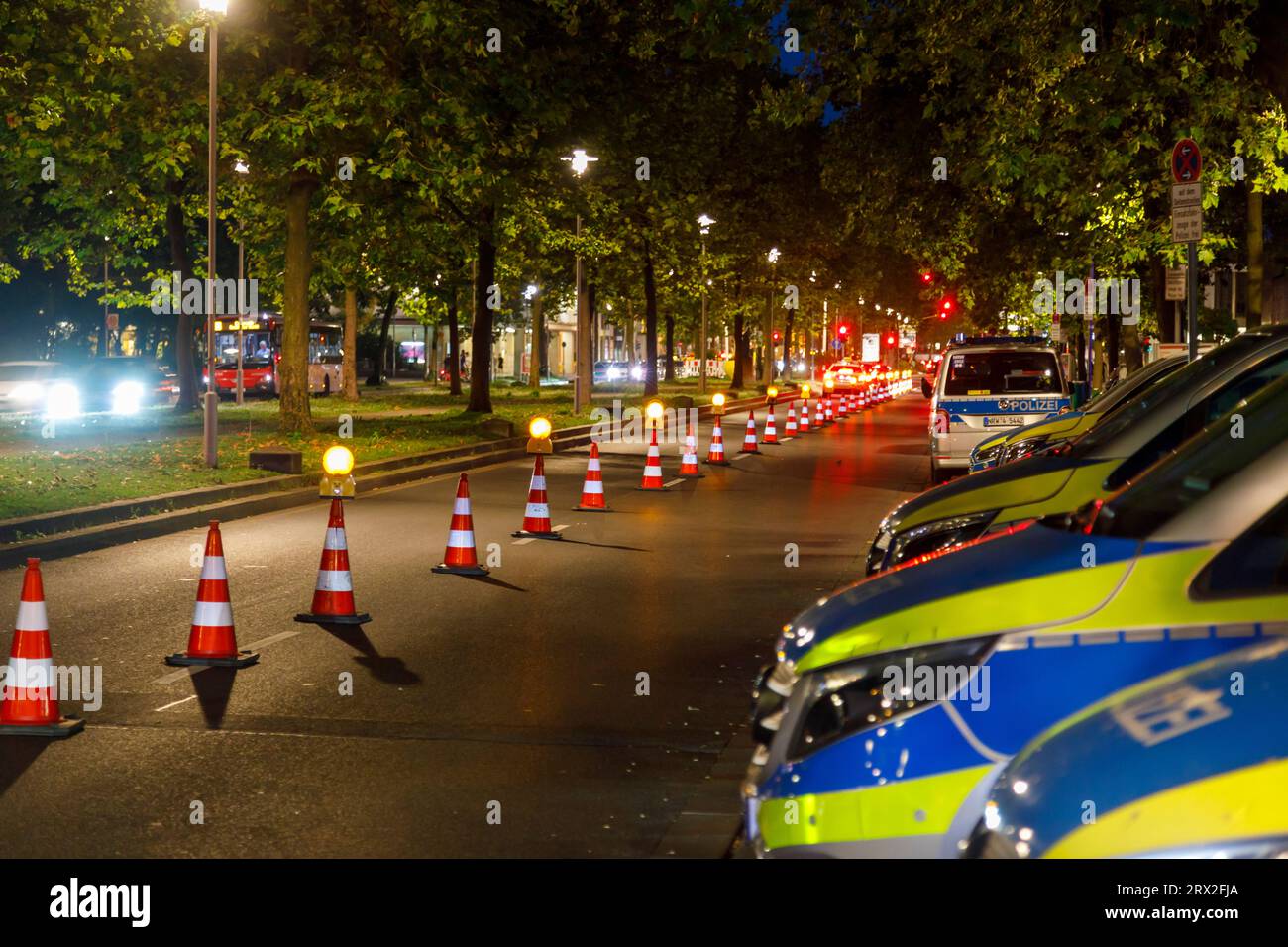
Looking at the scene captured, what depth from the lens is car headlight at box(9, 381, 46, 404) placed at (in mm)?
42031

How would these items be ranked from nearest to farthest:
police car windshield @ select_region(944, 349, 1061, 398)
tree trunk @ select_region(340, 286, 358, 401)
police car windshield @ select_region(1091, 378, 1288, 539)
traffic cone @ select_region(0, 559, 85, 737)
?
police car windshield @ select_region(1091, 378, 1288, 539) → traffic cone @ select_region(0, 559, 85, 737) → police car windshield @ select_region(944, 349, 1061, 398) → tree trunk @ select_region(340, 286, 358, 401)

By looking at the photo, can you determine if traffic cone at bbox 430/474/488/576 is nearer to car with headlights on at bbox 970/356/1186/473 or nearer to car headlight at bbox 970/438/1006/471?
car with headlights on at bbox 970/356/1186/473

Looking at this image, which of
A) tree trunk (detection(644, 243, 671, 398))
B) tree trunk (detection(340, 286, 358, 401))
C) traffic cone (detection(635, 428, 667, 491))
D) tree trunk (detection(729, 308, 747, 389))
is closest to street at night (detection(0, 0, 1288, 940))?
traffic cone (detection(635, 428, 667, 491))

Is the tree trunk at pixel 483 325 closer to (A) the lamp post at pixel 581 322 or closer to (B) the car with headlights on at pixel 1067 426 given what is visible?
(A) the lamp post at pixel 581 322

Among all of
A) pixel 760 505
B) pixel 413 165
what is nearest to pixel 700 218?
pixel 413 165

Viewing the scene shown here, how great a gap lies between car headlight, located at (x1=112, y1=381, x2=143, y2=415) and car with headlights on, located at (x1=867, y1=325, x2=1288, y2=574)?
126 ft

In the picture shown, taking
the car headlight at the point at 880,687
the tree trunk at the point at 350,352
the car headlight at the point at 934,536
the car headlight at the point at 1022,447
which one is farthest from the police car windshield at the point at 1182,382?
the tree trunk at the point at 350,352

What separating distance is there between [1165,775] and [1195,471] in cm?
127

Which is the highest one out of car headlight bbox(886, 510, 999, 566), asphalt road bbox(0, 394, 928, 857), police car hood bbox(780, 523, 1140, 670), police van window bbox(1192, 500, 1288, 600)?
police van window bbox(1192, 500, 1288, 600)

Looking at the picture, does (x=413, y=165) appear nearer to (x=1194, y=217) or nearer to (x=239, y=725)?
(x=1194, y=217)

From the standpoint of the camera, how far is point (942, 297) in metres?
49.8

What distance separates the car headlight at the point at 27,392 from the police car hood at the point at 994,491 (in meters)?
36.2
